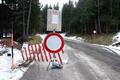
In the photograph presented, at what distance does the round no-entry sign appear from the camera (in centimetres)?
1062

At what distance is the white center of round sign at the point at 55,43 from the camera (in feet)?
34.9

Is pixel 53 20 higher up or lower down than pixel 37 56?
higher up

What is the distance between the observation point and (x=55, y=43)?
10.9 metres

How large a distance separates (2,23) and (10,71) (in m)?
36.5

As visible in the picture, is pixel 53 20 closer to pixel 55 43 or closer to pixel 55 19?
pixel 55 19

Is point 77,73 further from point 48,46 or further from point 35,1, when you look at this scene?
point 35,1

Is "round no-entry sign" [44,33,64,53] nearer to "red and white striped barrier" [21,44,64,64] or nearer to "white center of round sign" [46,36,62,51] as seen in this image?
"white center of round sign" [46,36,62,51]

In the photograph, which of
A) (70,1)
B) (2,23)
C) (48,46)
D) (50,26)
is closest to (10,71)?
(48,46)

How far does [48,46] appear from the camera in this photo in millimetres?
10648

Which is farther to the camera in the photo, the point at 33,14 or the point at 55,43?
the point at 33,14

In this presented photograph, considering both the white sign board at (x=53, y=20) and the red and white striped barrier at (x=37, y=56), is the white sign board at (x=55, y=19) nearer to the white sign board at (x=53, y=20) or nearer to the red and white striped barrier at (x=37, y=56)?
the white sign board at (x=53, y=20)

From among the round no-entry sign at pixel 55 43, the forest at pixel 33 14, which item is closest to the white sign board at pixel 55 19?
the round no-entry sign at pixel 55 43

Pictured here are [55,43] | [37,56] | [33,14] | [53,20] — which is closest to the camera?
[53,20]

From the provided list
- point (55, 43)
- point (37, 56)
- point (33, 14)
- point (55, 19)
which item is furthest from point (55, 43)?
point (33, 14)
